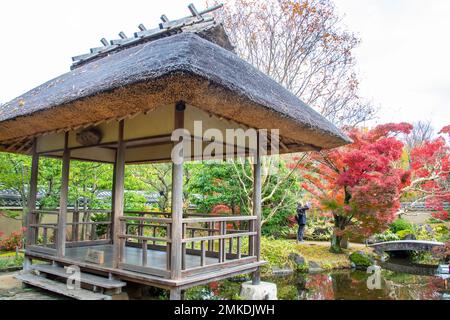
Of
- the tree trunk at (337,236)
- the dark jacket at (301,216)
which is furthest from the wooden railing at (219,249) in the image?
the dark jacket at (301,216)

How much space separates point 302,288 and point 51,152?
21.1 ft

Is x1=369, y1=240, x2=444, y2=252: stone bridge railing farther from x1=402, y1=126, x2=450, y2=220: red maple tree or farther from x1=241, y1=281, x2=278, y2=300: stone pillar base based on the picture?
x1=241, y1=281, x2=278, y2=300: stone pillar base

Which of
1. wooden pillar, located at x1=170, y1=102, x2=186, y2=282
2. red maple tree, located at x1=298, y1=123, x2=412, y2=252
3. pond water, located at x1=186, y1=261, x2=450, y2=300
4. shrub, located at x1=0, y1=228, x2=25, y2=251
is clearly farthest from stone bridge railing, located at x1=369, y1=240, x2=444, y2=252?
shrub, located at x1=0, y1=228, x2=25, y2=251

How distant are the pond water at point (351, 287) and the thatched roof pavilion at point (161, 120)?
2337 mm

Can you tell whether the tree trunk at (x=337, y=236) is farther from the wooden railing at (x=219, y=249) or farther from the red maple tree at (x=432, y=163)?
the wooden railing at (x=219, y=249)

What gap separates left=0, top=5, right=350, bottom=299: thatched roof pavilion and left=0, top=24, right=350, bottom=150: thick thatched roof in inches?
0.6

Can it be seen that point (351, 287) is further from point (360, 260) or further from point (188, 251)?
point (188, 251)

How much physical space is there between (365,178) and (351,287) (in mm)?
3118

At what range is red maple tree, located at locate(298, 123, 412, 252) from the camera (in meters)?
9.68

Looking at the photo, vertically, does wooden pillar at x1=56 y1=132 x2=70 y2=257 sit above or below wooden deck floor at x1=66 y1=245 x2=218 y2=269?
above

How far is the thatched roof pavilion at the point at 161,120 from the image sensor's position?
12.8 ft

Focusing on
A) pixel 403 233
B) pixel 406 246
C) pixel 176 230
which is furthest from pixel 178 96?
pixel 403 233

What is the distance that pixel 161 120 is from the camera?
4969mm
